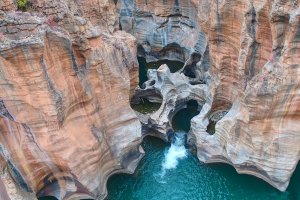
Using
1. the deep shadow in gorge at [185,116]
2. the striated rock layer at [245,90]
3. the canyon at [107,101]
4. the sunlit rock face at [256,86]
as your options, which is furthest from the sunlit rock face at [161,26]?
the sunlit rock face at [256,86]

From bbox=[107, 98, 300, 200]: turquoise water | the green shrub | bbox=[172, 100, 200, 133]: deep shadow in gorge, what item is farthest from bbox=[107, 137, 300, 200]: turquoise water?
the green shrub

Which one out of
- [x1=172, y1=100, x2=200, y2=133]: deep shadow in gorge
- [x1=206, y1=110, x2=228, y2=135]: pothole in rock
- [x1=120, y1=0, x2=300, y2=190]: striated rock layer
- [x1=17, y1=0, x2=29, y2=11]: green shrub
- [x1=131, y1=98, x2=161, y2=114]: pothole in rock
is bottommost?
[x1=172, y1=100, x2=200, y2=133]: deep shadow in gorge

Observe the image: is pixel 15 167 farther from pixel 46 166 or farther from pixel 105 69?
pixel 105 69

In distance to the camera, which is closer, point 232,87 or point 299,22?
point 299,22

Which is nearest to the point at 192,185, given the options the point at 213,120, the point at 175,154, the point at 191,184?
the point at 191,184

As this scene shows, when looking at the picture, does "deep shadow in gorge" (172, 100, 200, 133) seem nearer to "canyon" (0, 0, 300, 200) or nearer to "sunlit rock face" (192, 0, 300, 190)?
"canyon" (0, 0, 300, 200)

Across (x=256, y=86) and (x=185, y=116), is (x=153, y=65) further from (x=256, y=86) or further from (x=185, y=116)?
(x=256, y=86)

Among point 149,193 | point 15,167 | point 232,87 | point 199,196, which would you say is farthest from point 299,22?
point 15,167
